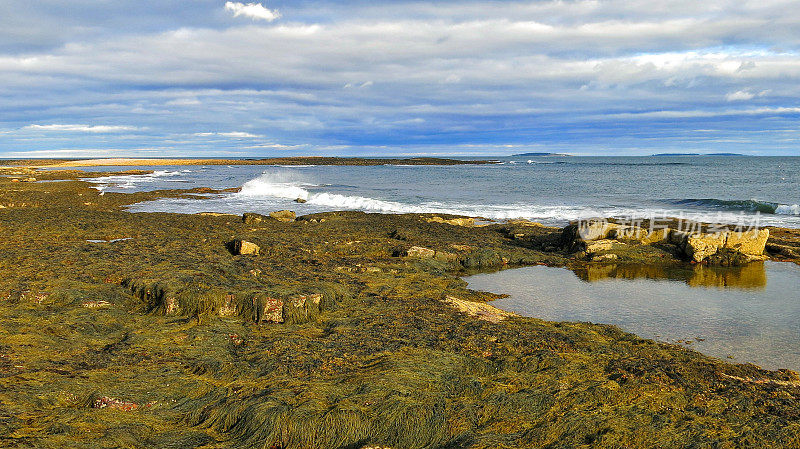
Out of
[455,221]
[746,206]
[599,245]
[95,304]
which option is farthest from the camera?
[746,206]

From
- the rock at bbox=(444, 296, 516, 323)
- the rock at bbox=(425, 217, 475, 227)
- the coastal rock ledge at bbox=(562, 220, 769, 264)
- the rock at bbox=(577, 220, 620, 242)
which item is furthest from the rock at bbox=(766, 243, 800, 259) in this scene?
the rock at bbox=(444, 296, 516, 323)

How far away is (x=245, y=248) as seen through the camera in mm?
13906

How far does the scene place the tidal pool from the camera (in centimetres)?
873

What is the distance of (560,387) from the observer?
6285mm

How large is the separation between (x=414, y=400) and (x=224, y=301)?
448cm

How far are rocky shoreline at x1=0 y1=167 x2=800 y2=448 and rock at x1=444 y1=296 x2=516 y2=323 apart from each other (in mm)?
68

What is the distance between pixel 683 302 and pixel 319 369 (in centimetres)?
911

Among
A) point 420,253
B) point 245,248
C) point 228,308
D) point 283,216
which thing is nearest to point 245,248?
point 245,248

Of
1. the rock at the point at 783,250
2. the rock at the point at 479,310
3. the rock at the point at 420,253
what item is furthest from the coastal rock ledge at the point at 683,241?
the rock at the point at 479,310

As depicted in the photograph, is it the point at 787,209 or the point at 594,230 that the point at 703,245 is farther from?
the point at 787,209

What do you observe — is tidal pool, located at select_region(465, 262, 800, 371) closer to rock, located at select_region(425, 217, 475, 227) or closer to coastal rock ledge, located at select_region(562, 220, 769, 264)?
coastal rock ledge, located at select_region(562, 220, 769, 264)

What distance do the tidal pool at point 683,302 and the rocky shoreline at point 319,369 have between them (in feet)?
3.28

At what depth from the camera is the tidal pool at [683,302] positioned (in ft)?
28.7

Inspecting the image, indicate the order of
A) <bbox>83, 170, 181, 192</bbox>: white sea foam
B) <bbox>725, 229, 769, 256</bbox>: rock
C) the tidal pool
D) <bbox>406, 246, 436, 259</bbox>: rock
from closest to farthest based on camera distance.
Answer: the tidal pool, <bbox>406, 246, 436, 259</bbox>: rock, <bbox>725, 229, 769, 256</bbox>: rock, <bbox>83, 170, 181, 192</bbox>: white sea foam
